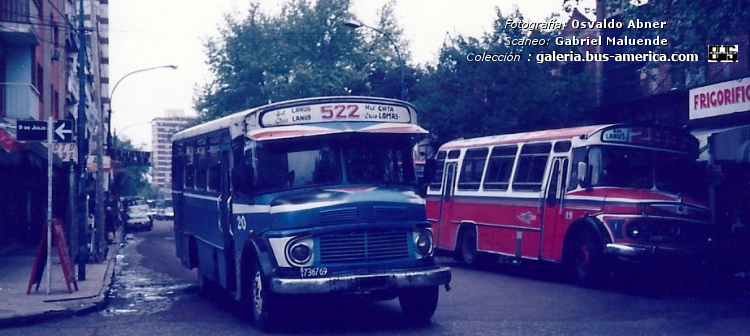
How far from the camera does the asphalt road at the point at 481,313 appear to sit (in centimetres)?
1120

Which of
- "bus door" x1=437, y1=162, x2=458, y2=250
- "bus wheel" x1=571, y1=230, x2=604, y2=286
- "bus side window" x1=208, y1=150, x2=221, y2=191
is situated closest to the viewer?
"bus side window" x1=208, y1=150, x2=221, y2=191

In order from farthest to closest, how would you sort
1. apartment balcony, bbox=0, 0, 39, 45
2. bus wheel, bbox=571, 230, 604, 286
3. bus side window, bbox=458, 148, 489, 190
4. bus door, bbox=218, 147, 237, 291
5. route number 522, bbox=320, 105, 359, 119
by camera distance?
apartment balcony, bbox=0, 0, 39, 45 < bus side window, bbox=458, 148, 489, 190 < bus wheel, bbox=571, 230, 604, 286 < bus door, bbox=218, 147, 237, 291 < route number 522, bbox=320, 105, 359, 119

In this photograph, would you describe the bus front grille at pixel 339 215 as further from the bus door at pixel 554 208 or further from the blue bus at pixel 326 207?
the bus door at pixel 554 208

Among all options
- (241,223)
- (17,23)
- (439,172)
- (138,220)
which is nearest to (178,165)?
(241,223)

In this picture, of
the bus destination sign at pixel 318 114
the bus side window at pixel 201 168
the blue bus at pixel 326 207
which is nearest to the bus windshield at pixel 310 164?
the blue bus at pixel 326 207

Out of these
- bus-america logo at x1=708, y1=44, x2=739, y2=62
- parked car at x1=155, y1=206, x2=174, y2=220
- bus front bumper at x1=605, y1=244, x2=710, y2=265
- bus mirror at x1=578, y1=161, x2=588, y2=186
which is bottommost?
parked car at x1=155, y1=206, x2=174, y2=220

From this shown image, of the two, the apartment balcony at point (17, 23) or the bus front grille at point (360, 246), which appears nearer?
the bus front grille at point (360, 246)

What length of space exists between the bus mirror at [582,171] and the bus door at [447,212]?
5.28m

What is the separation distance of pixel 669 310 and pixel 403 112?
186 inches

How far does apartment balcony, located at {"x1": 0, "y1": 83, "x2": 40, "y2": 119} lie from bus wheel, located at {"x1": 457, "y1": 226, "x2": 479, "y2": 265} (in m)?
12.8

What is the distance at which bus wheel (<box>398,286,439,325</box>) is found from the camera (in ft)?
37.7

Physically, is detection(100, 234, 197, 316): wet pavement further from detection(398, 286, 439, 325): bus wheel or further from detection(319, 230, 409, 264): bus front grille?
detection(319, 230, 409, 264): bus front grille

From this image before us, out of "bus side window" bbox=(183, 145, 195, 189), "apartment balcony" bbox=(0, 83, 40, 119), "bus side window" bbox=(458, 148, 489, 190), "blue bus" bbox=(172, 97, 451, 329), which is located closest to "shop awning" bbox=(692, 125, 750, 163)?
"bus side window" bbox=(458, 148, 489, 190)

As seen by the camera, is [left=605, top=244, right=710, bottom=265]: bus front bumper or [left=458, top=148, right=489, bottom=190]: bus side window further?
[left=458, top=148, right=489, bottom=190]: bus side window
